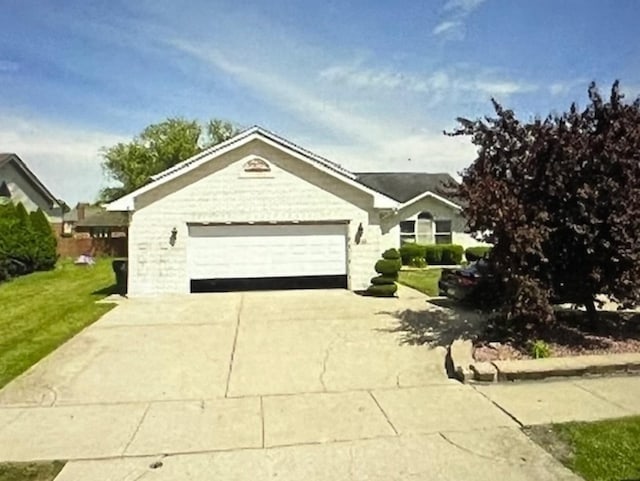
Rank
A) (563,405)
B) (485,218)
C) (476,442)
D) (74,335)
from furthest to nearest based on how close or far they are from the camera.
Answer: (74,335) → (485,218) → (563,405) → (476,442)

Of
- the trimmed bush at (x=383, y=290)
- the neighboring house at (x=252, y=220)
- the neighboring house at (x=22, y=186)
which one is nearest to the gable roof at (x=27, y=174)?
the neighboring house at (x=22, y=186)

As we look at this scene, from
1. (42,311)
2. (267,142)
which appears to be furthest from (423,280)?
(42,311)

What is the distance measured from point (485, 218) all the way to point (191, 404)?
497cm

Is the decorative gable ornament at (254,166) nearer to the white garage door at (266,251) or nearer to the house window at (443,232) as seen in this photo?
the white garage door at (266,251)

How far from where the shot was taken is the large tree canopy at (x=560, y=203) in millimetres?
7691

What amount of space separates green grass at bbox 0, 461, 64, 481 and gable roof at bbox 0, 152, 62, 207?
88.2 feet

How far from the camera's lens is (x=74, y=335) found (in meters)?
9.77

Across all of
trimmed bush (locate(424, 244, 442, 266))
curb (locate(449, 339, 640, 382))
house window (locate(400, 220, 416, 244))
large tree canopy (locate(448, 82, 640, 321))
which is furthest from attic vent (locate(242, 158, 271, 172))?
house window (locate(400, 220, 416, 244))

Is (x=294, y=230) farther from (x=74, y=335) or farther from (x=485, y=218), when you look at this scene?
(x=485, y=218)

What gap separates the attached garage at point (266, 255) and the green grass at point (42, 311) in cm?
319

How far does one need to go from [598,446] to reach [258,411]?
3.40 m

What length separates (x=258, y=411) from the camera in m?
5.81

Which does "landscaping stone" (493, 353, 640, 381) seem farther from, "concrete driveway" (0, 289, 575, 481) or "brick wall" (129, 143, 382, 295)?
"brick wall" (129, 143, 382, 295)

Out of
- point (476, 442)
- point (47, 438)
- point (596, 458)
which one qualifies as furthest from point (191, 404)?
point (596, 458)
